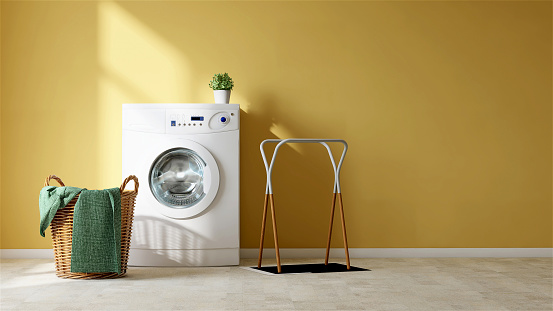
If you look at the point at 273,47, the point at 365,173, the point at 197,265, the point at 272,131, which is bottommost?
the point at 197,265

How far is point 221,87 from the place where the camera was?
4.02 meters

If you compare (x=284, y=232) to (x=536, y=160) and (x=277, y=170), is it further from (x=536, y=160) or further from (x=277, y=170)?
(x=536, y=160)

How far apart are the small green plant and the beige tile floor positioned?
1101 millimetres

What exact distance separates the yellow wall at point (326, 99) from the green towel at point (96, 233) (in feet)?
3.10

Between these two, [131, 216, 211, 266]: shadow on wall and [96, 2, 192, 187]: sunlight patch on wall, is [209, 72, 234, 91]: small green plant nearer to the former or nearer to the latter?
[96, 2, 192, 187]: sunlight patch on wall

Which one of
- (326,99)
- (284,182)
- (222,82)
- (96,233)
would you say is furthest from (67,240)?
(326,99)

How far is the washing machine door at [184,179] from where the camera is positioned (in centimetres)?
376

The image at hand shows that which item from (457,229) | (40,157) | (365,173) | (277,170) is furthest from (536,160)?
(40,157)

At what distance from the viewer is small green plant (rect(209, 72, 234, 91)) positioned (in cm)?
402

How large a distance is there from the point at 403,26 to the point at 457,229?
1380 mm

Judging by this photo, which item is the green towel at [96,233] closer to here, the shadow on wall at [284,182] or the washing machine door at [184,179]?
the washing machine door at [184,179]

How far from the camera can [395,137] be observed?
430cm

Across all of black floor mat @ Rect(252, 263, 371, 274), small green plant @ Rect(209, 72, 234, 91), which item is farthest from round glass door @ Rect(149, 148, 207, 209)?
black floor mat @ Rect(252, 263, 371, 274)

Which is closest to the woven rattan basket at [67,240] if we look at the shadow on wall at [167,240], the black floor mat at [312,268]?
the shadow on wall at [167,240]
